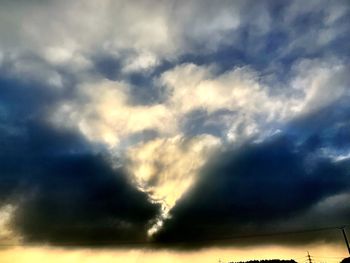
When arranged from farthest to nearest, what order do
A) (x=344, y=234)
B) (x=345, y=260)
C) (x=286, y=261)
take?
(x=286, y=261)
(x=345, y=260)
(x=344, y=234)

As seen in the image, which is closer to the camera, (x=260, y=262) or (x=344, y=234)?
(x=344, y=234)

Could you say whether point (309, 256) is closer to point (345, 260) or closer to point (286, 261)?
point (286, 261)

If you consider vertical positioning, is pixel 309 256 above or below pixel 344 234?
below

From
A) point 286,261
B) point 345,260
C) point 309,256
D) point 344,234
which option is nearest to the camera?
point 344,234

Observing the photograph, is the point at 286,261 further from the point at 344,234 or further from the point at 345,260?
the point at 344,234

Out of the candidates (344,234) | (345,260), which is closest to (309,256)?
(345,260)

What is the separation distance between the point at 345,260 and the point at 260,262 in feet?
134

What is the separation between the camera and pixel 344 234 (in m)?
80.9

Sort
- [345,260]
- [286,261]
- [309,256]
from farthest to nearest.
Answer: [309,256], [286,261], [345,260]

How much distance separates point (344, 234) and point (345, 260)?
35211mm

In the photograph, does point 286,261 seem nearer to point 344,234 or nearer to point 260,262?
point 260,262

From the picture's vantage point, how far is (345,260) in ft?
336

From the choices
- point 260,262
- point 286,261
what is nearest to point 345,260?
point 286,261

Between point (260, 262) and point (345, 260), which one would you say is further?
A: point (260, 262)
